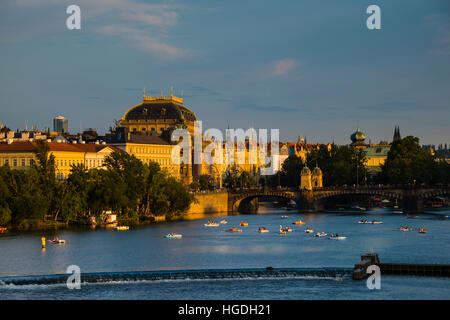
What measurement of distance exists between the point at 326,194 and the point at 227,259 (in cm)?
7393

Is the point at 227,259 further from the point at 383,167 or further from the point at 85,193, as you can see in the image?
the point at 383,167

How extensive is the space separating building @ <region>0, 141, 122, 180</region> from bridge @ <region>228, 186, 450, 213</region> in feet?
79.5

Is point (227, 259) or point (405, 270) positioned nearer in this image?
point (405, 270)

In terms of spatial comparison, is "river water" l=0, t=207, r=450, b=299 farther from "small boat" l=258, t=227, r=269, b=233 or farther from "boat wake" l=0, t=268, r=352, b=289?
"small boat" l=258, t=227, r=269, b=233

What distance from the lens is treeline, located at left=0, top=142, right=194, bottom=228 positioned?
101500 mm

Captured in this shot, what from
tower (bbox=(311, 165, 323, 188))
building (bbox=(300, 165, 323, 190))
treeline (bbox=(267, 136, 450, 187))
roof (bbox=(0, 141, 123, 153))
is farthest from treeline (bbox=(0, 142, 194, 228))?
treeline (bbox=(267, 136, 450, 187))

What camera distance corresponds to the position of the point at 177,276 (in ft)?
207

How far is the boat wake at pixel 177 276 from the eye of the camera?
6153 cm

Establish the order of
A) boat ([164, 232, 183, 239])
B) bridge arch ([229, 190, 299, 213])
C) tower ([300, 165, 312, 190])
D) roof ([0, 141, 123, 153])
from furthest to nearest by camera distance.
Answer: tower ([300, 165, 312, 190]), bridge arch ([229, 190, 299, 213]), roof ([0, 141, 123, 153]), boat ([164, 232, 183, 239])

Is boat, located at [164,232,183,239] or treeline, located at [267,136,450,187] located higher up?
treeline, located at [267,136,450,187]

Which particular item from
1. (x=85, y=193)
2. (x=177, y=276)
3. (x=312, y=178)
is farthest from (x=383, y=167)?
(x=177, y=276)

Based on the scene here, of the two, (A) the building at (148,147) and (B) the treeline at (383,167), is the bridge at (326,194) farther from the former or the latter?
(A) the building at (148,147)

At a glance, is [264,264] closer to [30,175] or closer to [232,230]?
[232,230]

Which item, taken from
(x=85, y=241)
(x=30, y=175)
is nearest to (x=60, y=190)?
(x=30, y=175)
